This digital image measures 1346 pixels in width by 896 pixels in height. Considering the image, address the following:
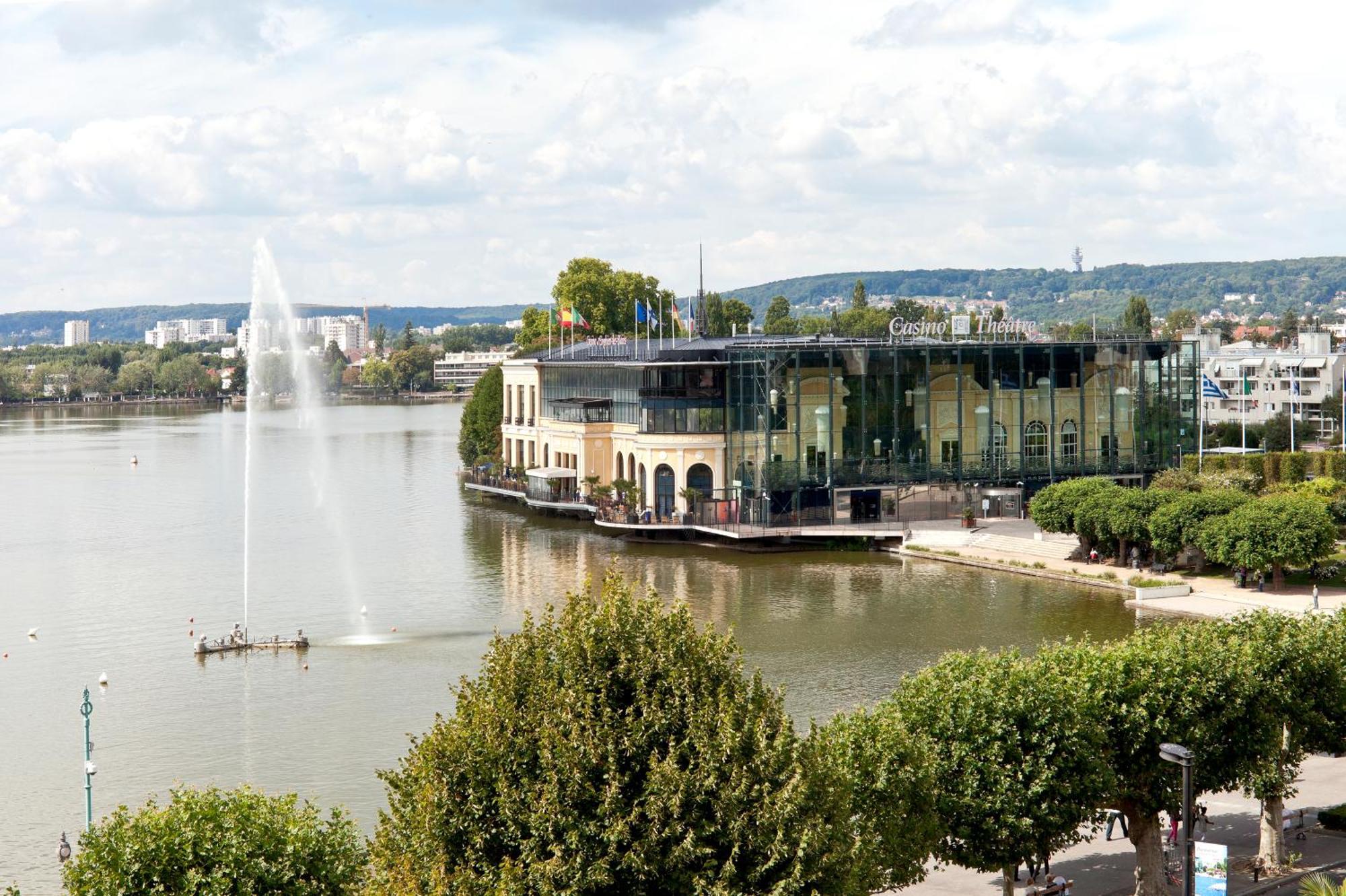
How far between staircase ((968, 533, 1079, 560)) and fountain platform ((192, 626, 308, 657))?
139 feet

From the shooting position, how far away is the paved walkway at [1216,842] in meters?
38.6

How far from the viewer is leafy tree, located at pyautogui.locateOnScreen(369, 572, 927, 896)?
86.5ft

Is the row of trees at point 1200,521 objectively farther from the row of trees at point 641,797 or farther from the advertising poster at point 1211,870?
the row of trees at point 641,797

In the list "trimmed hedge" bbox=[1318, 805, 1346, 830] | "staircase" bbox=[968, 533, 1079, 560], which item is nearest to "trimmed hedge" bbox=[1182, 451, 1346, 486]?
"staircase" bbox=[968, 533, 1079, 560]

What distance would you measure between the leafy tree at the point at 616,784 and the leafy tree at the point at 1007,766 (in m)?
7.46

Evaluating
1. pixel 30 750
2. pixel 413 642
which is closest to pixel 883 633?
pixel 413 642

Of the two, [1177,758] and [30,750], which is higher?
[1177,758]

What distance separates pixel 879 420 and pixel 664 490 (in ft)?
49.5

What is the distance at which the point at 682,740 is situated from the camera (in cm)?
2725

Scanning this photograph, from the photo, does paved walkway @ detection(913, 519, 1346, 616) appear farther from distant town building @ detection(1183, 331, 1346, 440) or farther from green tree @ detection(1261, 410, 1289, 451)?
distant town building @ detection(1183, 331, 1346, 440)

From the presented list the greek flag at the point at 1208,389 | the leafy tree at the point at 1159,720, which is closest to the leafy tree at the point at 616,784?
the leafy tree at the point at 1159,720

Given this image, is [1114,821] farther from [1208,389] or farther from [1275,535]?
[1208,389]

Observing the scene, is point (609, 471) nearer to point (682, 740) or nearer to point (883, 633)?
point (883, 633)

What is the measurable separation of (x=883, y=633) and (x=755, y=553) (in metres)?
28.6
